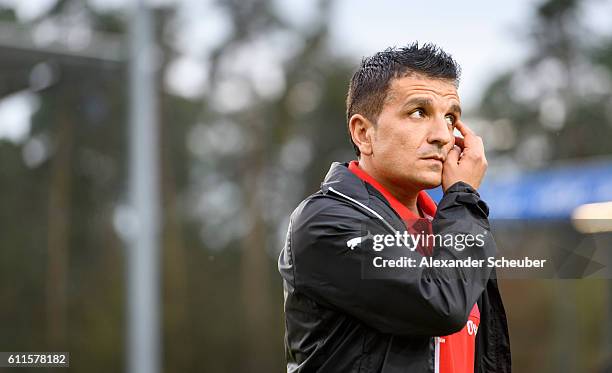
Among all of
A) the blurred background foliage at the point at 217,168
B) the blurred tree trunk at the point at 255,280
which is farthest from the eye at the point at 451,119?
the blurred tree trunk at the point at 255,280

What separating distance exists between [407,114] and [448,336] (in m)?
0.58

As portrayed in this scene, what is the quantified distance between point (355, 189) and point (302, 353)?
433 mm

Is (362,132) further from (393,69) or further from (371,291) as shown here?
(371,291)

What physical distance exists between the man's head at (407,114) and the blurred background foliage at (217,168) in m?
8.39

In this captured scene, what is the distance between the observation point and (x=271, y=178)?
15.7 m

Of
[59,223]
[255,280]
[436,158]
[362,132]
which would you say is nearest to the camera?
[436,158]

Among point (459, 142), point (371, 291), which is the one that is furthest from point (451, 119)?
point (371, 291)

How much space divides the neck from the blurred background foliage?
8.41 meters

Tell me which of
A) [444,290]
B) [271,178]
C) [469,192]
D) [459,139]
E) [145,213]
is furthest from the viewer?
[271,178]

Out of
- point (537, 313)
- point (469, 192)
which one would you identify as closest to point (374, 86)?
point (469, 192)

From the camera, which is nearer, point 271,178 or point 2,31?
point 2,31

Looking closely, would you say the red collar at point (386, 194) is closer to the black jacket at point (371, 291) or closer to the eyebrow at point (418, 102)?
the black jacket at point (371, 291)

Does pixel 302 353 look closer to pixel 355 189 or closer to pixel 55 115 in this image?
pixel 355 189

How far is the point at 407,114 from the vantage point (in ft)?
7.20
